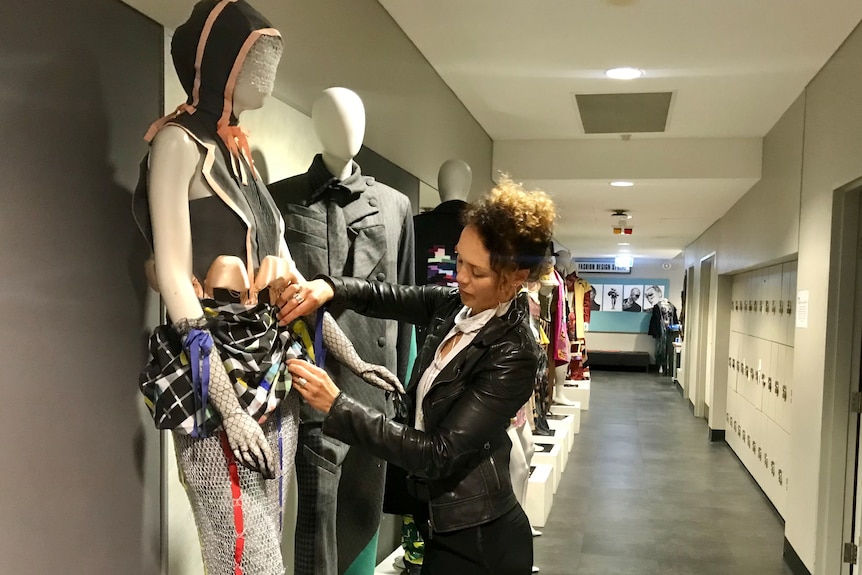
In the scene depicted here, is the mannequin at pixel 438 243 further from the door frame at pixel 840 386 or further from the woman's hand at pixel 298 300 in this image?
the door frame at pixel 840 386

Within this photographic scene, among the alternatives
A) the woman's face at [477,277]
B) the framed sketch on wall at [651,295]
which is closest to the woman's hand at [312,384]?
the woman's face at [477,277]

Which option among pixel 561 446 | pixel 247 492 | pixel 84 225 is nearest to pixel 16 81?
pixel 84 225

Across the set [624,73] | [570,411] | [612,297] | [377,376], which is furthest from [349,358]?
[612,297]

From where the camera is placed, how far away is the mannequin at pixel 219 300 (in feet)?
3.42

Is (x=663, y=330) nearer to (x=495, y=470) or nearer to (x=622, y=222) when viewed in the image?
(x=622, y=222)

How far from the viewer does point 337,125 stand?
5.45 ft

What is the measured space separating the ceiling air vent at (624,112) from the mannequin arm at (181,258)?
3288 millimetres

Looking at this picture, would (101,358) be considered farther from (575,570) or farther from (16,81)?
(575,570)

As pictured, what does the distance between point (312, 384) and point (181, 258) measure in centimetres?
32

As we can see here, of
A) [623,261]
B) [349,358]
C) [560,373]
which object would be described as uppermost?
[623,261]

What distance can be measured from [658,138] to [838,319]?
89.7 inches

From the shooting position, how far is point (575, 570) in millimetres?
3443

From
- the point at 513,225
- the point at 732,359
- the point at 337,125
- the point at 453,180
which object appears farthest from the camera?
the point at 732,359

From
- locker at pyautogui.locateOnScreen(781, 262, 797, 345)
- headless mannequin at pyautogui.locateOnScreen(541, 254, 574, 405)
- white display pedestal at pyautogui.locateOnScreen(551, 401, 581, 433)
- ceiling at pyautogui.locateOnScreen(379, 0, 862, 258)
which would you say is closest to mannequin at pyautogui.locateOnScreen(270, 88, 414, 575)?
ceiling at pyautogui.locateOnScreen(379, 0, 862, 258)
